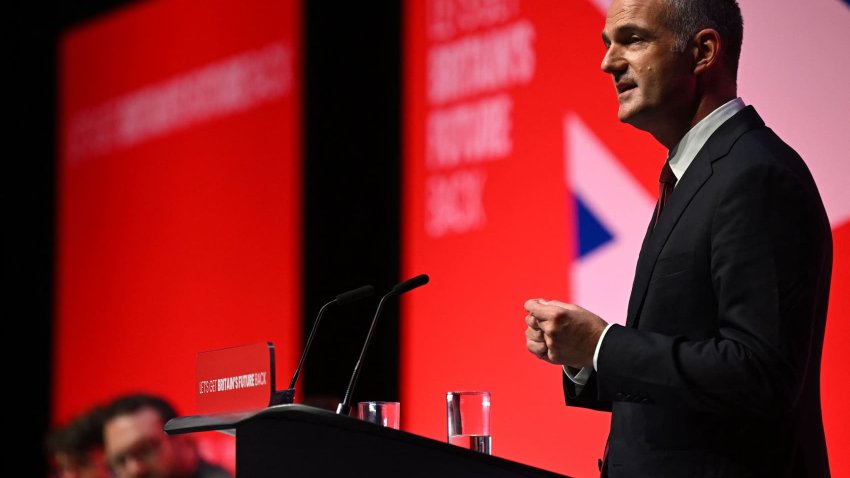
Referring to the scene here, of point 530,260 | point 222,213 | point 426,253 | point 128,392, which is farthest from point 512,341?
point 128,392

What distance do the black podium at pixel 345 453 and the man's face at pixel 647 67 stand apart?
661 mm

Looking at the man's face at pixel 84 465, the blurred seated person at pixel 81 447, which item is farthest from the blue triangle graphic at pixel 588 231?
the man's face at pixel 84 465

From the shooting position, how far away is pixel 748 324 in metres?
A: 1.48

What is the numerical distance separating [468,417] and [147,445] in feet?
7.32

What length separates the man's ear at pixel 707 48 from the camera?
1778 millimetres

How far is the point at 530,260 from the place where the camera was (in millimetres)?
3082

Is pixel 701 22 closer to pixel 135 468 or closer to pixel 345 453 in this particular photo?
pixel 345 453

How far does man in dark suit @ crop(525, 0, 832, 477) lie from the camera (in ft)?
4.85

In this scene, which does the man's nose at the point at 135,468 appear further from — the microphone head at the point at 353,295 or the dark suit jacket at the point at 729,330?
the dark suit jacket at the point at 729,330

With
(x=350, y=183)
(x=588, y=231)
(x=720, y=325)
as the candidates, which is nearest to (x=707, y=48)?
(x=720, y=325)

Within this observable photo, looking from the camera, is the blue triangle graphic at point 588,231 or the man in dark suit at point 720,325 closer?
the man in dark suit at point 720,325

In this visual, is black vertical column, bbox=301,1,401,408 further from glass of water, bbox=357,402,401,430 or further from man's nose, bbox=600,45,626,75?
man's nose, bbox=600,45,626,75

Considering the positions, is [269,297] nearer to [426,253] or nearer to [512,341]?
[426,253]

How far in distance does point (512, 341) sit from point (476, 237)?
36cm
